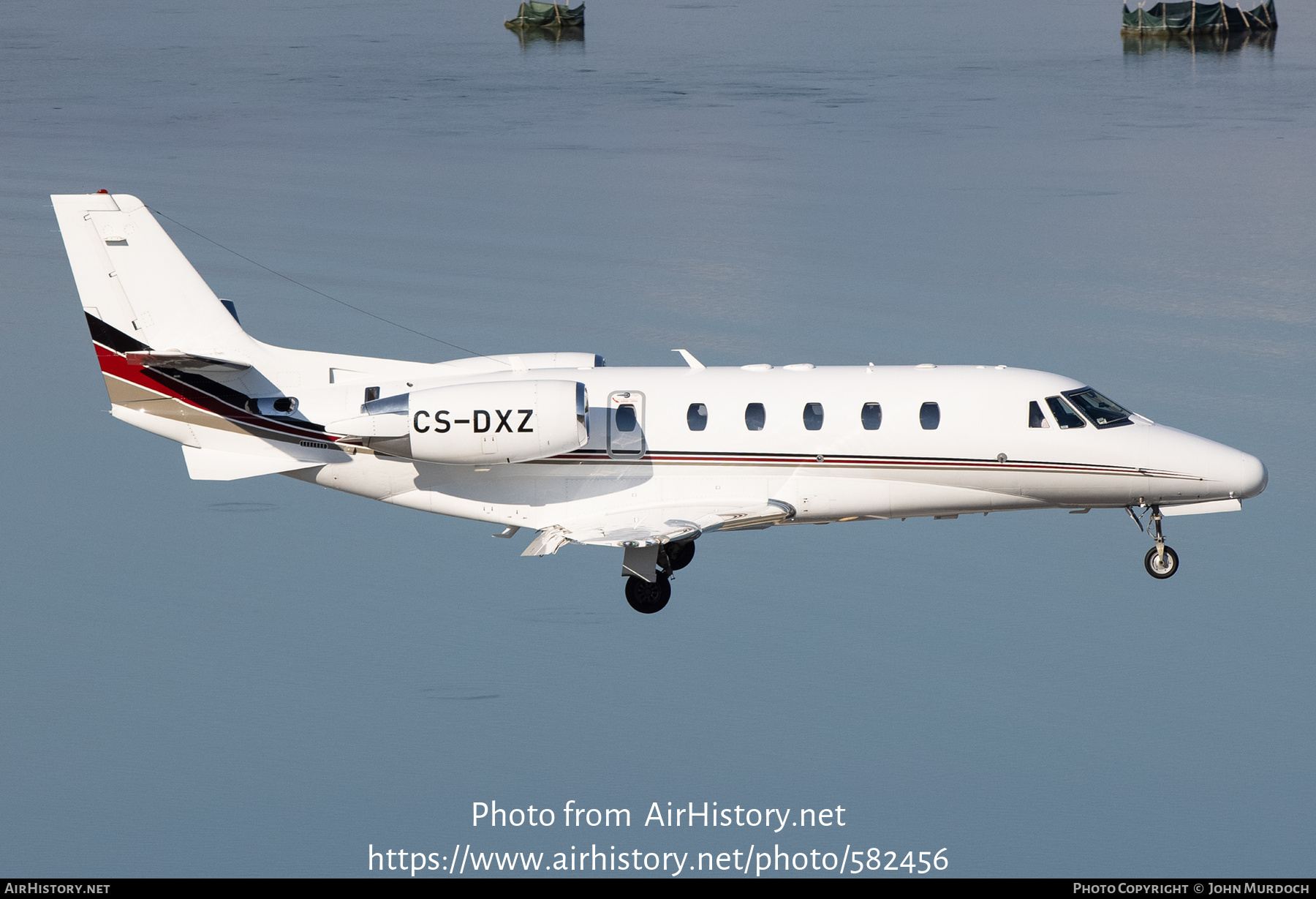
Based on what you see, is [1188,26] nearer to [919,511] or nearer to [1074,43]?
[1074,43]

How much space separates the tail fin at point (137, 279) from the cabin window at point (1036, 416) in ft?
45.7

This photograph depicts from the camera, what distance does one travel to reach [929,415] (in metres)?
28.3

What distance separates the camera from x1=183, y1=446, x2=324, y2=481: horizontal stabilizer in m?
29.5

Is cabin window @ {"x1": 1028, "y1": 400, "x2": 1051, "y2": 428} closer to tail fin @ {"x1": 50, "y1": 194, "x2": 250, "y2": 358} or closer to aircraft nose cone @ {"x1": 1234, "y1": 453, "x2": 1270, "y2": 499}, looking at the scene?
aircraft nose cone @ {"x1": 1234, "y1": 453, "x2": 1270, "y2": 499}

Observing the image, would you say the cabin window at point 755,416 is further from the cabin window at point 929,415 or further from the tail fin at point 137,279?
the tail fin at point 137,279

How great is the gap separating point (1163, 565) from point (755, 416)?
25.6 feet

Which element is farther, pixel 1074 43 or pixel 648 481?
pixel 1074 43

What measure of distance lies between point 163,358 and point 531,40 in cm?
6621

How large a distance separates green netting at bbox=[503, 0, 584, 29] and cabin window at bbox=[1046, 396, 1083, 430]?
222 ft

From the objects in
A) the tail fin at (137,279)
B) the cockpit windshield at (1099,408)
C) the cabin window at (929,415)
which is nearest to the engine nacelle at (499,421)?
the tail fin at (137,279)

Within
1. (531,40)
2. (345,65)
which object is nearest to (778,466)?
(345,65)

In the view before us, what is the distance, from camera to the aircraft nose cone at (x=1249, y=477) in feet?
94.3

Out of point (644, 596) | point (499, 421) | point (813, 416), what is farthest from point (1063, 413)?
point (499, 421)

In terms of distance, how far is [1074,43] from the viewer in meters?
89.6
